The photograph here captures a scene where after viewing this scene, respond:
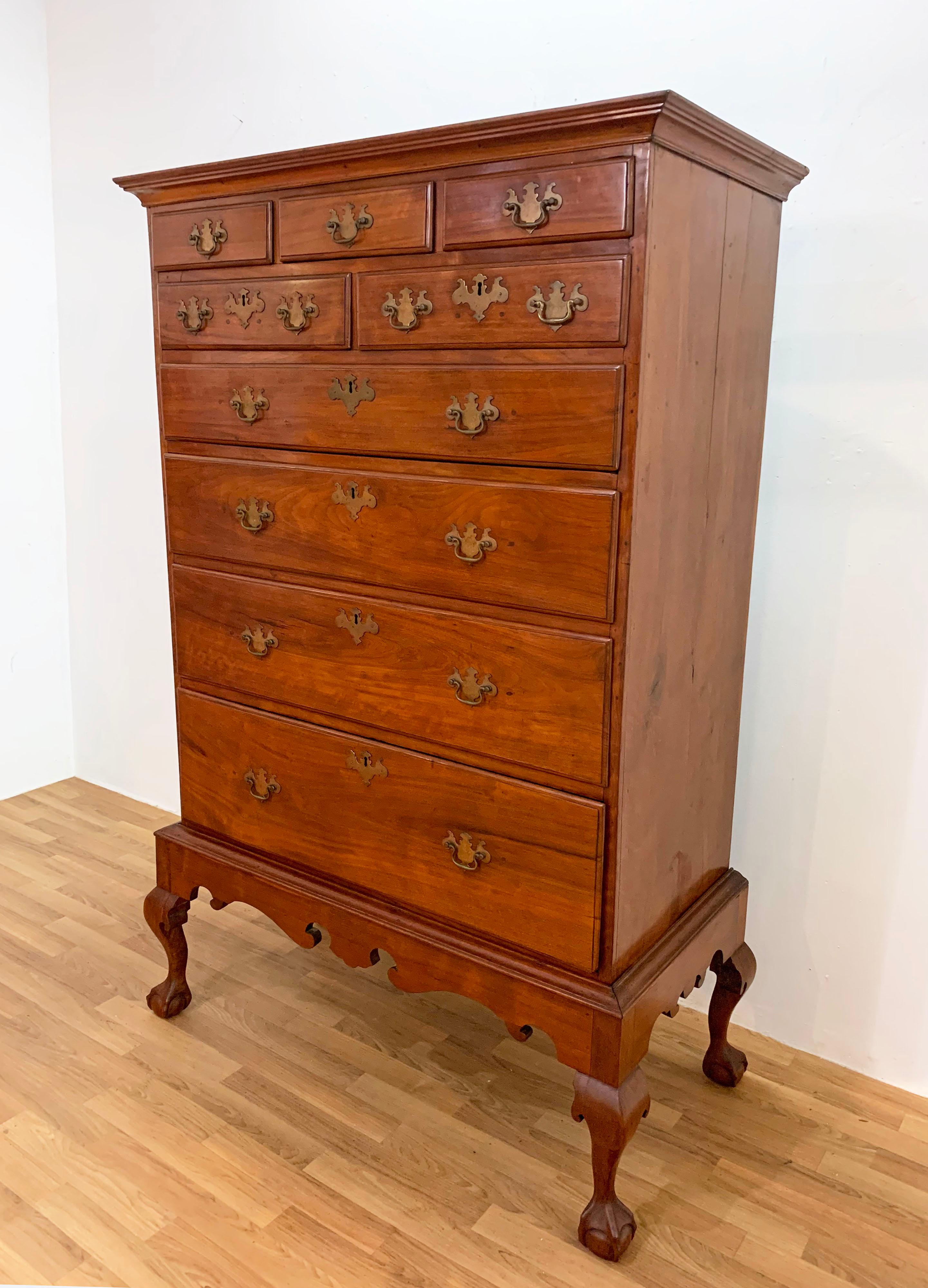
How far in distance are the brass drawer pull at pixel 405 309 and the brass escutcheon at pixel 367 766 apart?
64 cm

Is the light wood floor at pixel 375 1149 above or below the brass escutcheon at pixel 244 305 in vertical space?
below

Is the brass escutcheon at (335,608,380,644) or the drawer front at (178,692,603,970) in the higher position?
the brass escutcheon at (335,608,380,644)

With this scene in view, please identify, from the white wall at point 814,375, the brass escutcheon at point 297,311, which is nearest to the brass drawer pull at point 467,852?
the white wall at point 814,375

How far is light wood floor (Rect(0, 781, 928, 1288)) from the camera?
4.83ft

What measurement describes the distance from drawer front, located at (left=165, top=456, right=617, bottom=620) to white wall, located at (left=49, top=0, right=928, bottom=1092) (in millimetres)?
642

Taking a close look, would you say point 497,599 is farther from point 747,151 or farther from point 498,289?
point 747,151

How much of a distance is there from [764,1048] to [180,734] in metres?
1.23

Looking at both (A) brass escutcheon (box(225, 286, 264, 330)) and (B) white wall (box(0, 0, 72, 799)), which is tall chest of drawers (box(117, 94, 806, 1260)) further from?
(B) white wall (box(0, 0, 72, 799))

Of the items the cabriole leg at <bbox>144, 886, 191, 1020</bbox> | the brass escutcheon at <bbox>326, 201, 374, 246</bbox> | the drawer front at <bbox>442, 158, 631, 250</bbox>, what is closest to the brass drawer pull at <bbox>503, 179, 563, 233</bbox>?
the drawer front at <bbox>442, 158, 631, 250</bbox>

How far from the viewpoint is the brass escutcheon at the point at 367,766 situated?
1604mm

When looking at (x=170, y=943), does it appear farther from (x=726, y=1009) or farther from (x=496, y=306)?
(x=496, y=306)

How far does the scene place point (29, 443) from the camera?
2898 millimetres

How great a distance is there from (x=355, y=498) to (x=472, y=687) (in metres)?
0.34

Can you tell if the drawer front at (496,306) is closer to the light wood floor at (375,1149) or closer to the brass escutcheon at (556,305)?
the brass escutcheon at (556,305)
